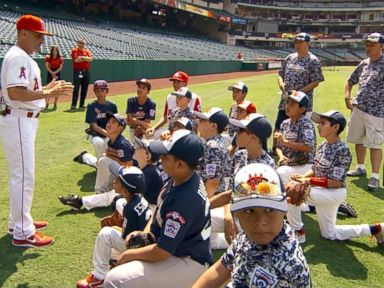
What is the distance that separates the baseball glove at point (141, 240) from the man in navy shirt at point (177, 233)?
0.34 ft

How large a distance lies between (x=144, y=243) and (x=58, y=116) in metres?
8.97

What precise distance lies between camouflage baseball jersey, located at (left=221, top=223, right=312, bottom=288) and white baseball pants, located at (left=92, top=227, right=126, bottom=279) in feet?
5.25

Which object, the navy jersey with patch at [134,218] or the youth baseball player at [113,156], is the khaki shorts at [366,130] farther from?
the navy jersey with patch at [134,218]

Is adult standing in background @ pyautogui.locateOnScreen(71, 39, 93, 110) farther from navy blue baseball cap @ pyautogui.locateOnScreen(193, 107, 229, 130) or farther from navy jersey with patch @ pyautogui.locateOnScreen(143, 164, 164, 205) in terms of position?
navy jersey with patch @ pyautogui.locateOnScreen(143, 164, 164, 205)

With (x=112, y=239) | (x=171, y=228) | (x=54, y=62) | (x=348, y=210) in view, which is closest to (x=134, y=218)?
(x=112, y=239)

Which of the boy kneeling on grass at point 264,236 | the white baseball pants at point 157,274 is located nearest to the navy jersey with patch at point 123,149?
the white baseball pants at point 157,274

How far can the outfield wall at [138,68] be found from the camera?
18.2 meters

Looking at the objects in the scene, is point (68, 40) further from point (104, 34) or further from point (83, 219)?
point (83, 219)

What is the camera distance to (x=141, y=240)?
114 inches

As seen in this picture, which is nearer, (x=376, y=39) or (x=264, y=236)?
(x=264, y=236)

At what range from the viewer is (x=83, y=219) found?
191 inches

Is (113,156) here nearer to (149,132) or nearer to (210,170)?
(149,132)

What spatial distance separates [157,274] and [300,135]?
2.96 meters

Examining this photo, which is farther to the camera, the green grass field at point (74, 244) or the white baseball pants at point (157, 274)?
the green grass field at point (74, 244)
